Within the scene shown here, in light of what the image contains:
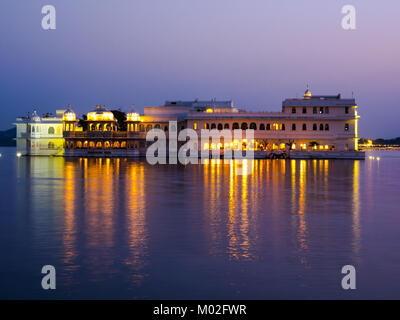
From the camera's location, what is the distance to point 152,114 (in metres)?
91.1

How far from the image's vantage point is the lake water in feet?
31.8

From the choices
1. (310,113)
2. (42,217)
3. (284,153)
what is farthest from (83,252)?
(310,113)

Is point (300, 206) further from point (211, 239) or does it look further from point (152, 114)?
point (152, 114)

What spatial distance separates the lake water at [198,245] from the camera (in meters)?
9.70

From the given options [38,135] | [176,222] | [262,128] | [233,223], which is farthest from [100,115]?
[233,223]

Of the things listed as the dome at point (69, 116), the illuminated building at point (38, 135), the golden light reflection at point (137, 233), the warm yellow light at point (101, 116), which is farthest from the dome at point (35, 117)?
the golden light reflection at point (137, 233)

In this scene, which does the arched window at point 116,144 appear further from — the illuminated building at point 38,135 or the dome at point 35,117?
the dome at point 35,117

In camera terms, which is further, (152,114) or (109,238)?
(152,114)

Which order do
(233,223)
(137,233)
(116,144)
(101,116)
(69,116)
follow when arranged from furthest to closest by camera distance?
(116,144) → (69,116) → (101,116) → (233,223) → (137,233)

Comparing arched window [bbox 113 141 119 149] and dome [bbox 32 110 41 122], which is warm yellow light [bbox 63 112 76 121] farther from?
dome [bbox 32 110 41 122]

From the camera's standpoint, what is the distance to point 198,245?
1314 centimetres

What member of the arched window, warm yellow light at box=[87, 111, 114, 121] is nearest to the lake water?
warm yellow light at box=[87, 111, 114, 121]

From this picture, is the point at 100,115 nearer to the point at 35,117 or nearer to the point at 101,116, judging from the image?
the point at 101,116

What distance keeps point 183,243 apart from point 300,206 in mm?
8632
